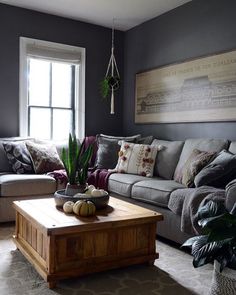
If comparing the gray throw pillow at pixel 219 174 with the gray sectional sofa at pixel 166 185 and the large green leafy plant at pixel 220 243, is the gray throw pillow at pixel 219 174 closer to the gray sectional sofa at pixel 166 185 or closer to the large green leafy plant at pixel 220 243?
the gray sectional sofa at pixel 166 185

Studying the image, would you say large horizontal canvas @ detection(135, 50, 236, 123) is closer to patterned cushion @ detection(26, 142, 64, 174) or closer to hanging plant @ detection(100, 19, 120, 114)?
hanging plant @ detection(100, 19, 120, 114)

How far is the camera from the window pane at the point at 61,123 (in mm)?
4711

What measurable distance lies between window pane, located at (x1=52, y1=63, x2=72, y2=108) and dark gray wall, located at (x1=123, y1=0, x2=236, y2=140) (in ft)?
2.95

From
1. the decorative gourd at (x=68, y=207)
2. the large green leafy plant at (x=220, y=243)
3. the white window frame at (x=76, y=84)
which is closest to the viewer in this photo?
the large green leafy plant at (x=220, y=243)

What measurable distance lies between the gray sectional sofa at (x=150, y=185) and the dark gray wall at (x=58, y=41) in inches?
30.3

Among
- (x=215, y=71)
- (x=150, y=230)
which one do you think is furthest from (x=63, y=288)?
(x=215, y=71)

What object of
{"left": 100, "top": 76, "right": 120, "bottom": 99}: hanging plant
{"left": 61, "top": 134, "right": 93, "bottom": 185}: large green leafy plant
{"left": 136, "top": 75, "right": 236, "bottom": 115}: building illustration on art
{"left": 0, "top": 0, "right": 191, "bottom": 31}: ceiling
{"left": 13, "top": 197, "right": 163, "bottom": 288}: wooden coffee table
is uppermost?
{"left": 0, "top": 0, "right": 191, "bottom": 31}: ceiling

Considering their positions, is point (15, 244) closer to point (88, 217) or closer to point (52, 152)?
point (88, 217)

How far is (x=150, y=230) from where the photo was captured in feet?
7.93

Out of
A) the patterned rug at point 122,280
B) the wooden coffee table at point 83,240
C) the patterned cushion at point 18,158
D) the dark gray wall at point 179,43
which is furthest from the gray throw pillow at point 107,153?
the patterned rug at point 122,280

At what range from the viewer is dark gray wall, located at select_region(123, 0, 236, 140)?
3.56 meters

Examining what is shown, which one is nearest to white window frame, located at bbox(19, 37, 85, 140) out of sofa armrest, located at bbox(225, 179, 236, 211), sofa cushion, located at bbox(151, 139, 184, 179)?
sofa cushion, located at bbox(151, 139, 184, 179)

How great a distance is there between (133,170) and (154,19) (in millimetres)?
2156

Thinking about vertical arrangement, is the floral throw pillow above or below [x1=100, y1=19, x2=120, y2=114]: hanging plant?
below
